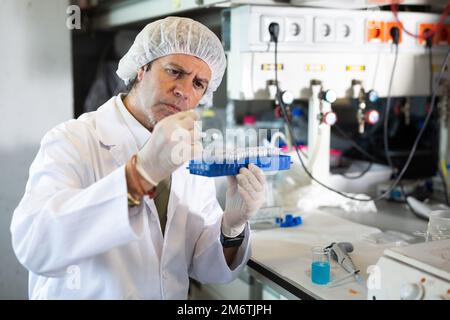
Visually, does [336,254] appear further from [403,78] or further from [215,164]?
[403,78]

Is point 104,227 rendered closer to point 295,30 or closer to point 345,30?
point 295,30

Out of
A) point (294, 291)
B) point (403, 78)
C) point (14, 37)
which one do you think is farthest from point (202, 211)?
point (403, 78)

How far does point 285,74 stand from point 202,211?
2.33 ft

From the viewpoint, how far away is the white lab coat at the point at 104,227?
3.09 feet

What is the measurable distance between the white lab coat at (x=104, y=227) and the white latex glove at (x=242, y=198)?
1.8 inches

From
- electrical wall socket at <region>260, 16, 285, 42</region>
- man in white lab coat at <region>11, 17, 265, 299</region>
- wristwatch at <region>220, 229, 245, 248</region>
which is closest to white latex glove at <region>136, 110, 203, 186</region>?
man in white lab coat at <region>11, 17, 265, 299</region>

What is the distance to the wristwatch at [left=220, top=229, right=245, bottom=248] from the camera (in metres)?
1.31

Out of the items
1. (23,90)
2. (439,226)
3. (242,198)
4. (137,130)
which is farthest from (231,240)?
(23,90)

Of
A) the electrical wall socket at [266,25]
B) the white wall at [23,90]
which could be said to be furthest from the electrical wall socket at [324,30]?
the white wall at [23,90]

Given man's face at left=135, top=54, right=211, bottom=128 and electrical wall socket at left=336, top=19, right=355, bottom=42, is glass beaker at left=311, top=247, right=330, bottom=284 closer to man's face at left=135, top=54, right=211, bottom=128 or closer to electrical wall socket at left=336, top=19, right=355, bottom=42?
man's face at left=135, top=54, right=211, bottom=128

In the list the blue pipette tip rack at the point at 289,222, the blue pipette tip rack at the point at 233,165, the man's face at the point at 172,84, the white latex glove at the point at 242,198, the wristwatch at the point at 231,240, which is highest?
the man's face at the point at 172,84

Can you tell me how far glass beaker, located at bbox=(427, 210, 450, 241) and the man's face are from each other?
0.78 meters

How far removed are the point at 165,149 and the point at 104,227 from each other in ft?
0.62

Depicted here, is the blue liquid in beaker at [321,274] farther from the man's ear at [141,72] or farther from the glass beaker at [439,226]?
the man's ear at [141,72]
